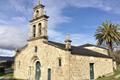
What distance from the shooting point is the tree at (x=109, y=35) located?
46.8m

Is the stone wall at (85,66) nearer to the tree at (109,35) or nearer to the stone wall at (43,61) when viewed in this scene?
the stone wall at (43,61)

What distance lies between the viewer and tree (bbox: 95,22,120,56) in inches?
1842

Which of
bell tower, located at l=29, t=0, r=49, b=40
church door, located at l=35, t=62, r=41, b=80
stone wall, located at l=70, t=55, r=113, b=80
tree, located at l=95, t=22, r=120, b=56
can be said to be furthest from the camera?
tree, located at l=95, t=22, r=120, b=56

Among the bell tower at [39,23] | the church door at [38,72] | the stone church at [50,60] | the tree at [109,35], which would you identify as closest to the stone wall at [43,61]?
the stone church at [50,60]

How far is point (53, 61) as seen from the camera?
28.1 meters

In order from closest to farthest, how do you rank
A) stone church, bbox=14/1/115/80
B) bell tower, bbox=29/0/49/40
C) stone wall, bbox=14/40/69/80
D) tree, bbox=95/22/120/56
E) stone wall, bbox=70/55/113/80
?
stone wall, bbox=14/40/69/80 → stone church, bbox=14/1/115/80 → stone wall, bbox=70/55/113/80 → bell tower, bbox=29/0/49/40 → tree, bbox=95/22/120/56

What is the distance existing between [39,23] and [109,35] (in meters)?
22.5

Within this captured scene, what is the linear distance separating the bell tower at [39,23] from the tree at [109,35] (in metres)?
21.3

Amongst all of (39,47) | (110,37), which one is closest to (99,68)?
(39,47)

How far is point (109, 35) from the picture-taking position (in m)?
47.4

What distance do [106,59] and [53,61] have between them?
37.7 ft

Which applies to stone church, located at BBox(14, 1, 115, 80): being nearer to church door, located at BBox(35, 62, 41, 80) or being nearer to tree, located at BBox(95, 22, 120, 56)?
church door, located at BBox(35, 62, 41, 80)

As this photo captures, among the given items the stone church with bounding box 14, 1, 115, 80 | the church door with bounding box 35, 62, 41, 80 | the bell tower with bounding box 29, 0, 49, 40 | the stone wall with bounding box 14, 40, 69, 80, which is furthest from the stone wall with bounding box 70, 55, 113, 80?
the church door with bounding box 35, 62, 41, 80

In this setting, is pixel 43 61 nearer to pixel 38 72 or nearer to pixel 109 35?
pixel 38 72
